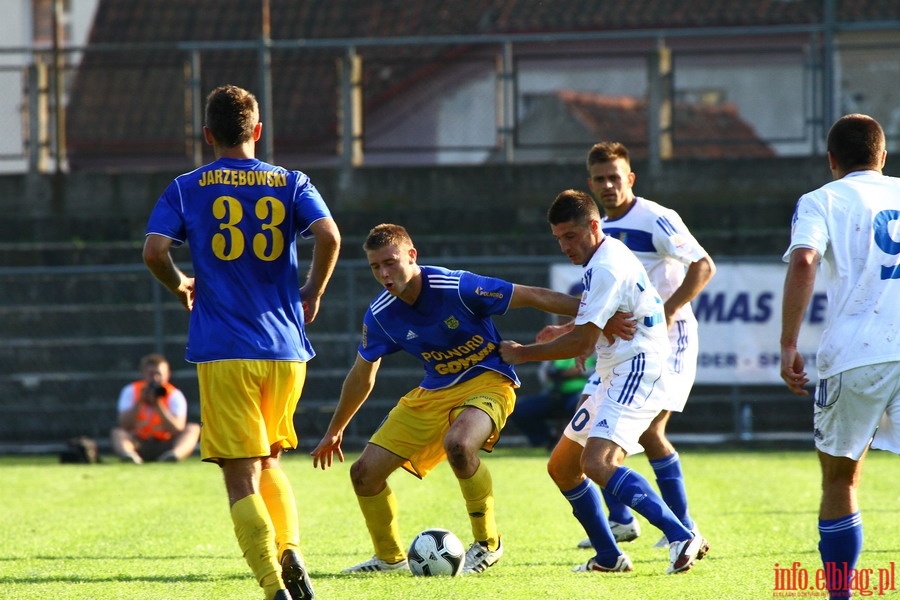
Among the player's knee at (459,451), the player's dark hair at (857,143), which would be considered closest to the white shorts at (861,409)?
the player's dark hair at (857,143)

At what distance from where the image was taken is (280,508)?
546cm

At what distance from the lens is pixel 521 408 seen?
549 inches

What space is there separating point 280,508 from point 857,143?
295cm

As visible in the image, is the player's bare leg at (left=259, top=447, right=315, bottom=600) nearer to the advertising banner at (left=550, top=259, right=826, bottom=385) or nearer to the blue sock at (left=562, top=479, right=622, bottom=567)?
the blue sock at (left=562, top=479, right=622, bottom=567)

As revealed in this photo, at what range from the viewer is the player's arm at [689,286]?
7020 millimetres

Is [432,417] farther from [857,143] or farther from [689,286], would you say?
[857,143]

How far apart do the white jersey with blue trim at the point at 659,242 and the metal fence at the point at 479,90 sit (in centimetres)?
866

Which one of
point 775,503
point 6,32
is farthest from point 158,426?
point 6,32

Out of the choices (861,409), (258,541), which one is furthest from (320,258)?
(861,409)

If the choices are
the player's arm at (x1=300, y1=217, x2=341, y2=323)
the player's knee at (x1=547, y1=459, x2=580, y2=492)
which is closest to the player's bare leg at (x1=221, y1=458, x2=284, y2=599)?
the player's arm at (x1=300, y1=217, x2=341, y2=323)

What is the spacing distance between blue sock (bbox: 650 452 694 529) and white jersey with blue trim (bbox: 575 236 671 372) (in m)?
0.92

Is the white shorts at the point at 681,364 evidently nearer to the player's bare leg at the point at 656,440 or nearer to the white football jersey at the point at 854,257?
the player's bare leg at the point at 656,440

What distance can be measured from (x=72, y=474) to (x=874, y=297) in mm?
9488

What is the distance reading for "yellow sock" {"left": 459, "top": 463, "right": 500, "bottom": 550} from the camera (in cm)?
630
